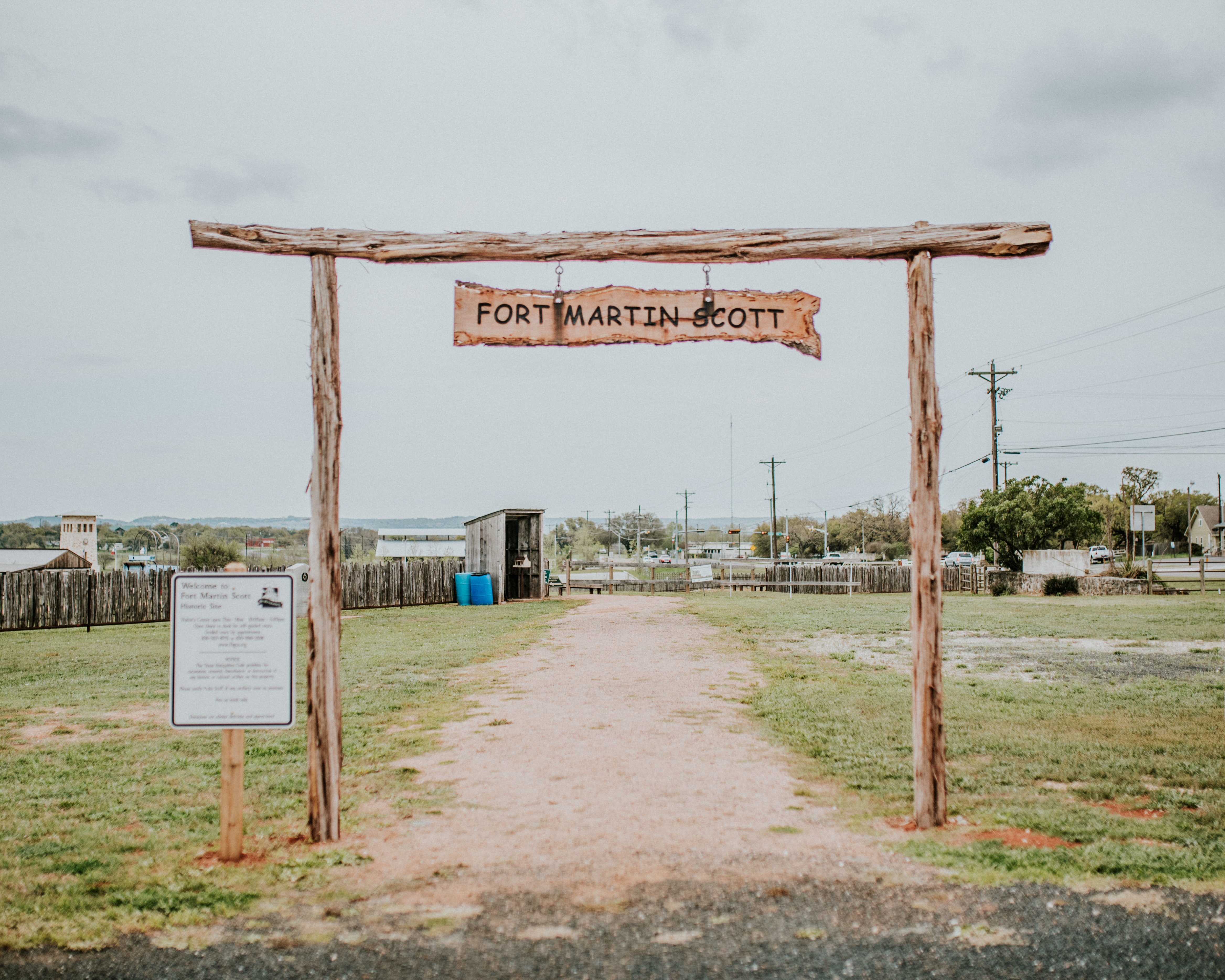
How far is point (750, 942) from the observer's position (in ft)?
10.9

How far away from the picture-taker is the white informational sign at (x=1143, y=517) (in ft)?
83.6

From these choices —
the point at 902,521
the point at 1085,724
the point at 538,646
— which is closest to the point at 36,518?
the point at 902,521

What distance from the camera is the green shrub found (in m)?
27.2

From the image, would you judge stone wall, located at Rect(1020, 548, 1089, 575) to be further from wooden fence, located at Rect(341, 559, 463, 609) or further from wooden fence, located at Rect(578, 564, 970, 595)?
wooden fence, located at Rect(341, 559, 463, 609)

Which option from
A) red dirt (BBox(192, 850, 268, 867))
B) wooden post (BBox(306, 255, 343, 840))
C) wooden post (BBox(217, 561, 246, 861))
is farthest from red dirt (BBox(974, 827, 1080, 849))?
wooden post (BBox(217, 561, 246, 861))

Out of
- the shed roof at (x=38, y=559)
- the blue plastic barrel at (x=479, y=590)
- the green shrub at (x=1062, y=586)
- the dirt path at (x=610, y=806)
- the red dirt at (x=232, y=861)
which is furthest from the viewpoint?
the shed roof at (x=38, y=559)

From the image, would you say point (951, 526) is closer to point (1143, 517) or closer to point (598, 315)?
point (1143, 517)

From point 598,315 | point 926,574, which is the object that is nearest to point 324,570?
point 598,315

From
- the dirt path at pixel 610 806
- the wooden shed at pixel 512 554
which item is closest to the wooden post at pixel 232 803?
the dirt path at pixel 610 806

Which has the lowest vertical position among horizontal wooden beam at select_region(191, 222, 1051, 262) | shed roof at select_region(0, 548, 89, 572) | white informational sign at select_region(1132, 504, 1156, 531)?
shed roof at select_region(0, 548, 89, 572)

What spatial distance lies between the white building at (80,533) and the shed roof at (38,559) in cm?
1343

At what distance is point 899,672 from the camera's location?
35.6ft

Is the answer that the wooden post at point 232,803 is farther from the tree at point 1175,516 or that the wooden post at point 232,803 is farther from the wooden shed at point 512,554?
the tree at point 1175,516

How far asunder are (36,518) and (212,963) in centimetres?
15750
